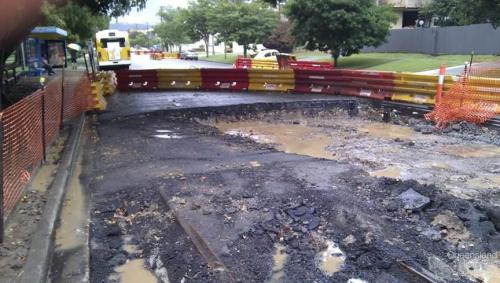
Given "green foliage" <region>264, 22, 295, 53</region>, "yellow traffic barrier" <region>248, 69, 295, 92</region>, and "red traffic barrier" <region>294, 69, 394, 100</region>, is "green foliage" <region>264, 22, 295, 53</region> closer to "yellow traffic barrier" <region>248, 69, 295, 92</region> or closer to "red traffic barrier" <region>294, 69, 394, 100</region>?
"yellow traffic barrier" <region>248, 69, 295, 92</region>

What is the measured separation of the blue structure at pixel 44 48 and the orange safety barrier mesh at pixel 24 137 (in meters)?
17.8

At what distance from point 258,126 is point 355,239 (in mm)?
8026

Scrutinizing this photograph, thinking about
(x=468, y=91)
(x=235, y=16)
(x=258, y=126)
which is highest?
(x=235, y=16)

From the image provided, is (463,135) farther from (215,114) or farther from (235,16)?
(235,16)

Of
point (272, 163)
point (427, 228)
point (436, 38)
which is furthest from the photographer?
point (436, 38)

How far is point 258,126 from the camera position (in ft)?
43.0

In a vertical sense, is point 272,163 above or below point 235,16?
below

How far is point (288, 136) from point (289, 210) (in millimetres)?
5774

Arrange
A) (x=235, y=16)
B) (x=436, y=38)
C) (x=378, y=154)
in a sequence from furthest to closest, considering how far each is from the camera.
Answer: (x=235, y=16), (x=436, y=38), (x=378, y=154)

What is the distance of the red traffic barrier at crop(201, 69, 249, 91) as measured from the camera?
64.0 feet

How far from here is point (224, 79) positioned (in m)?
19.8

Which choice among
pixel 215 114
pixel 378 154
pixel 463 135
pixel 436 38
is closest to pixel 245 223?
pixel 378 154

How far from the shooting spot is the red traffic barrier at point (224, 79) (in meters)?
19.5

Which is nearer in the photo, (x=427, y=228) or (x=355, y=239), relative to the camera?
(x=355, y=239)
